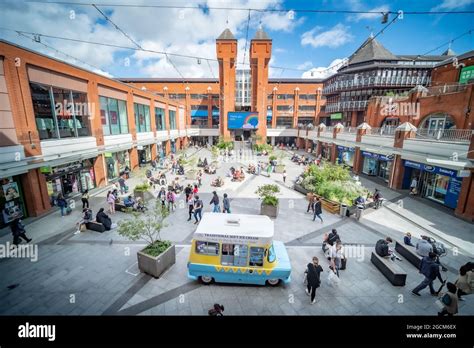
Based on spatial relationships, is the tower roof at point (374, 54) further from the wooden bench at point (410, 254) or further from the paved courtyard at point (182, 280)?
the wooden bench at point (410, 254)

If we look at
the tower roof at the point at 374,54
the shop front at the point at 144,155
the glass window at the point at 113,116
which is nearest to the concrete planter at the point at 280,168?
the shop front at the point at 144,155

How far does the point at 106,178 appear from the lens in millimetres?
18234

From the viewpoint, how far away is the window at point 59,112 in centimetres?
1221

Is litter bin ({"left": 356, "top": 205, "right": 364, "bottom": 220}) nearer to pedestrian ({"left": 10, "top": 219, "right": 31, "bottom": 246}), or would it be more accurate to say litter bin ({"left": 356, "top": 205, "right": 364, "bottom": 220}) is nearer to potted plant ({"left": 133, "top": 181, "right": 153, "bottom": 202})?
potted plant ({"left": 133, "top": 181, "right": 153, "bottom": 202})

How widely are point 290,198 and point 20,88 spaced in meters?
17.6

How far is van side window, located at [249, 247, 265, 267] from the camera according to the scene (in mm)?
6523

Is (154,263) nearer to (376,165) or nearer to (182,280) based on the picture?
(182,280)

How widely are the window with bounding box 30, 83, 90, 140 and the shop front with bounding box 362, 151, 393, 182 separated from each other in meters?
26.8

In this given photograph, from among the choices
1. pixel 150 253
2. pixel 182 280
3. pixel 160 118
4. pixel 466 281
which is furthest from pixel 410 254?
pixel 160 118

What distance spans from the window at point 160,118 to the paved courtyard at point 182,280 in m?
21.0

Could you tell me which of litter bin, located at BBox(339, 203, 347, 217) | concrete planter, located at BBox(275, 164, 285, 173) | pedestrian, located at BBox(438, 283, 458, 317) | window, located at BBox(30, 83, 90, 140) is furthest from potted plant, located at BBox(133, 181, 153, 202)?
pedestrian, located at BBox(438, 283, 458, 317)
